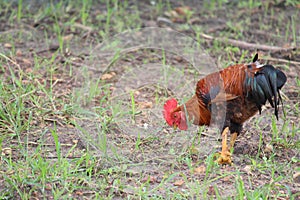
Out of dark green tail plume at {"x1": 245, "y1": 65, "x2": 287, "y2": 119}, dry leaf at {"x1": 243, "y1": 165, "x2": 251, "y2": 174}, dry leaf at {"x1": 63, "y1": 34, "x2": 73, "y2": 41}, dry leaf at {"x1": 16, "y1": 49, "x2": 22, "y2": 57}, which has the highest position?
dark green tail plume at {"x1": 245, "y1": 65, "x2": 287, "y2": 119}

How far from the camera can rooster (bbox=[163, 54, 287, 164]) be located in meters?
4.52

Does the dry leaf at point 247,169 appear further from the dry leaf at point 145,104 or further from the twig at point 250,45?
the twig at point 250,45

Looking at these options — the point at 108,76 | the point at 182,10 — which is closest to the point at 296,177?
the point at 108,76

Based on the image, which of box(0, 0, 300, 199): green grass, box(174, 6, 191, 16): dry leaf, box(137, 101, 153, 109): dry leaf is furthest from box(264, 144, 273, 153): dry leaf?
box(174, 6, 191, 16): dry leaf

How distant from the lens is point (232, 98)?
15.2 ft

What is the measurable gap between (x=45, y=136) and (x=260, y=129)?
194 cm

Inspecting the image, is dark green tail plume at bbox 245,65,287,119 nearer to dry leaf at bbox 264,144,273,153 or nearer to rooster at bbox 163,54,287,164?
rooster at bbox 163,54,287,164

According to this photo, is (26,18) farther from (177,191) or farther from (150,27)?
(177,191)

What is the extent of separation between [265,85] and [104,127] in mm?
1474

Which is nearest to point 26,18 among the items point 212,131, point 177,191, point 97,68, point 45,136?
point 97,68

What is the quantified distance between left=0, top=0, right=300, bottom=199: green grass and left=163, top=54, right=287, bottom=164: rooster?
20 centimetres

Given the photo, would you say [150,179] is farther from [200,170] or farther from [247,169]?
[247,169]

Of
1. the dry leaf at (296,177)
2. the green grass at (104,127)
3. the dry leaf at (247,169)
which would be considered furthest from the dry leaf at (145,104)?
the dry leaf at (296,177)

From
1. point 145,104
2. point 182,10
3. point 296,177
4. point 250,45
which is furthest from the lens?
point 182,10
